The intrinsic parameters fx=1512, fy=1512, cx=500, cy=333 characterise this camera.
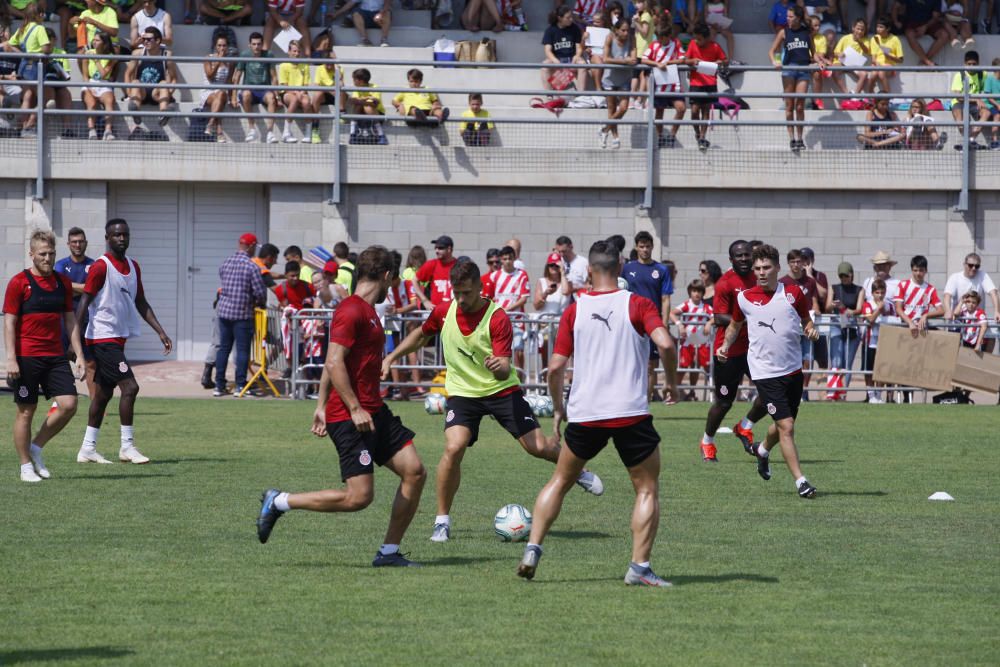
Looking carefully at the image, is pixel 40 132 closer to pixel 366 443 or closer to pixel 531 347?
pixel 531 347

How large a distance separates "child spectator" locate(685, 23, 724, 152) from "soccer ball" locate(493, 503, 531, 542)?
47.7 ft

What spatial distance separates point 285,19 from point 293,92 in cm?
264

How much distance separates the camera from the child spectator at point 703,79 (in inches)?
923

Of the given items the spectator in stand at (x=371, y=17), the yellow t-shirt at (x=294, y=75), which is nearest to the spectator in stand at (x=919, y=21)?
the spectator in stand at (x=371, y=17)

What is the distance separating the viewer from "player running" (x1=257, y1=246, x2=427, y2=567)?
8008 mm

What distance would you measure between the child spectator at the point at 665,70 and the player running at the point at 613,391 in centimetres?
1544

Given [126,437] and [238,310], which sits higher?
[238,310]

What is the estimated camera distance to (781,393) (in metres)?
11.6

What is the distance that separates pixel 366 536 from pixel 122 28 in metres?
18.8

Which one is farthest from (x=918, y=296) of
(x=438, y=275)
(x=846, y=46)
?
(x=438, y=275)

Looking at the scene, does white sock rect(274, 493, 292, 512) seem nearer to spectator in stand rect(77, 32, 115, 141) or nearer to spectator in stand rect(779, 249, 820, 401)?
spectator in stand rect(779, 249, 820, 401)

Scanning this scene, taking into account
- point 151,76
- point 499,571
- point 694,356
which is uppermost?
point 151,76

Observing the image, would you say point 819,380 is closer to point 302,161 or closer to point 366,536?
point 302,161

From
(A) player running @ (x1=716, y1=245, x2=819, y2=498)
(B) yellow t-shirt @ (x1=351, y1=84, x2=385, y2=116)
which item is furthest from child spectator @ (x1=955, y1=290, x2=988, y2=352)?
(B) yellow t-shirt @ (x1=351, y1=84, x2=385, y2=116)
